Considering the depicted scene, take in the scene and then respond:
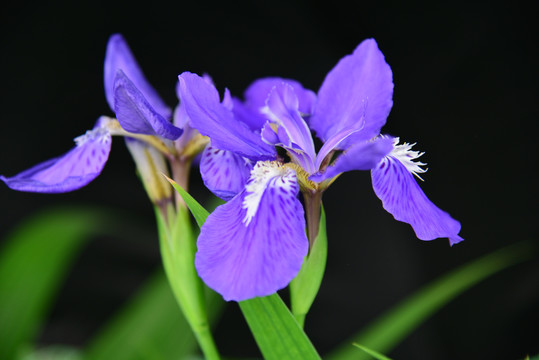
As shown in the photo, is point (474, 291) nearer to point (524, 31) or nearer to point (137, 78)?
point (524, 31)

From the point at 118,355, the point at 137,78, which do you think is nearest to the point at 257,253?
the point at 137,78

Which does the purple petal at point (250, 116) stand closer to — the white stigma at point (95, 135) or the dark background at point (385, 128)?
the white stigma at point (95, 135)

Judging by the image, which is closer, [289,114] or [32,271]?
[289,114]

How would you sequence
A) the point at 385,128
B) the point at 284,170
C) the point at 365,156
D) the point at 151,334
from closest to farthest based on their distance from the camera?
the point at 365,156, the point at 284,170, the point at 151,334, the point at 385,128

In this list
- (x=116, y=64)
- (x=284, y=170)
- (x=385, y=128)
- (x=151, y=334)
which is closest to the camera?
(x=284, y=170)

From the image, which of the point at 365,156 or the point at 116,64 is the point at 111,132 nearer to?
the point at 116,64

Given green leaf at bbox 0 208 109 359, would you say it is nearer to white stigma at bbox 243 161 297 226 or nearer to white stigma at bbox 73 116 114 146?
white stigma at bbox 73 116 114 146

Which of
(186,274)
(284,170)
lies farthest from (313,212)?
(186,274)

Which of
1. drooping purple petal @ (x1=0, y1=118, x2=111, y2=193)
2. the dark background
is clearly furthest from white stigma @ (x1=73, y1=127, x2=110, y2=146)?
the dark background
